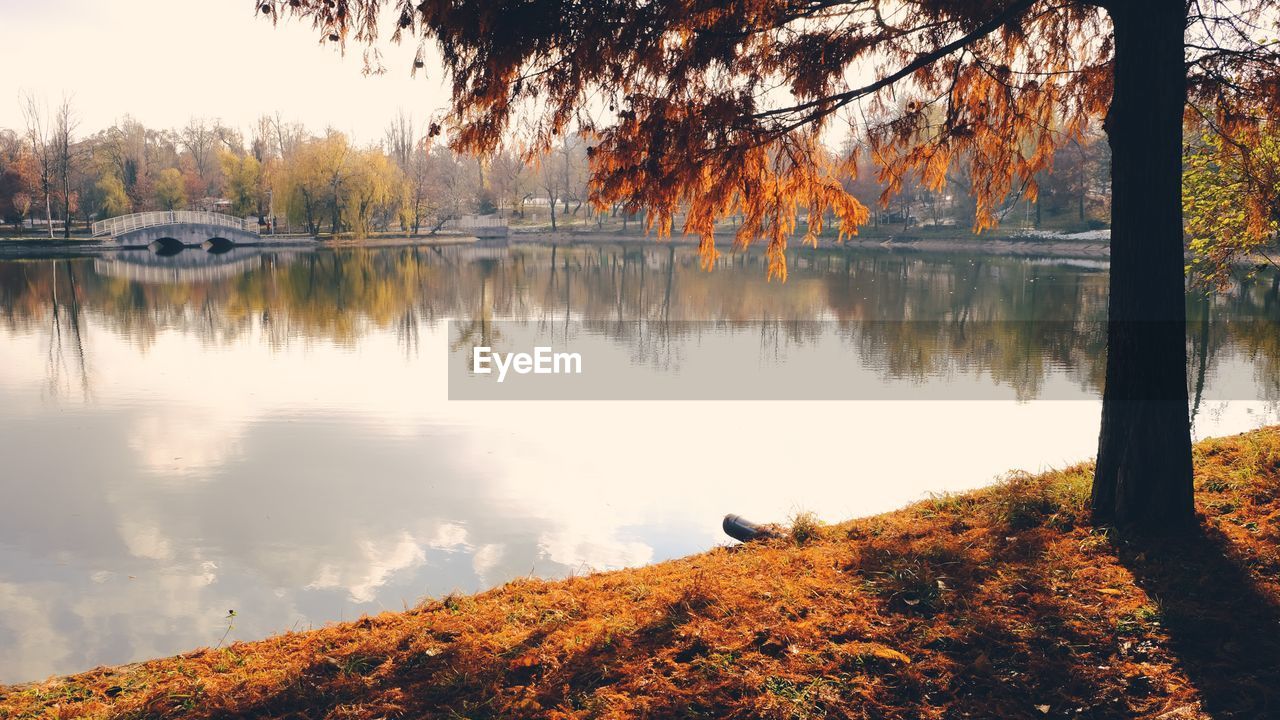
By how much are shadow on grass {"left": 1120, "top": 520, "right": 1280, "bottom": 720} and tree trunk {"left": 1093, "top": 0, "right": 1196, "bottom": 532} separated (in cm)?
34

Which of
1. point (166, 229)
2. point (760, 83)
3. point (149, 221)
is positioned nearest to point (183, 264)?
point (166, 229)

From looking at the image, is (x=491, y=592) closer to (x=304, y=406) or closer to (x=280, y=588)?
(x=280, y=588)

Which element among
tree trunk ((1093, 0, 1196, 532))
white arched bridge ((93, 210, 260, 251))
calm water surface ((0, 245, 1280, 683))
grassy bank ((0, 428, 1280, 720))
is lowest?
calm water surface ((0, 245, 1280, 683))

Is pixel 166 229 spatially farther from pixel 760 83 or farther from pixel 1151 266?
pixel 1151 266

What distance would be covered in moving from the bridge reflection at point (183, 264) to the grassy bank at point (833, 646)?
36.6m

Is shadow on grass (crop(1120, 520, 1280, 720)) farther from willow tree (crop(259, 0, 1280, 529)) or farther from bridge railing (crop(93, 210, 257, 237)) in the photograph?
bridge railing (crop(93, 210, 257, 237))

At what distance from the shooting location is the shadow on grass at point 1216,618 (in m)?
3.41

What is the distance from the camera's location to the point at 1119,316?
208 inches

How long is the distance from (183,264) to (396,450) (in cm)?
4292

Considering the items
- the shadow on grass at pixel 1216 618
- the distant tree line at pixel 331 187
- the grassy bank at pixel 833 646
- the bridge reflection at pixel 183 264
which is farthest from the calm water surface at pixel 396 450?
the distant tree line at pixel 331 187

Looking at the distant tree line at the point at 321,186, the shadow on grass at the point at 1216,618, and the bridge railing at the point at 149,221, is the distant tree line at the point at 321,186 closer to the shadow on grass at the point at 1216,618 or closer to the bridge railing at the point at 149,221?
the bridge railing at the point at 149,221

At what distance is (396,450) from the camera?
11.3 metres

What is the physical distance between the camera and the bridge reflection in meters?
38.9

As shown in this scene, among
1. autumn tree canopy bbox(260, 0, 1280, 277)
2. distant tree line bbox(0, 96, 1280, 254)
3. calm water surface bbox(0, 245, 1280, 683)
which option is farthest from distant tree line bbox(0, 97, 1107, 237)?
autumn tree canopy bbox(260, 0, 1280, 277)
